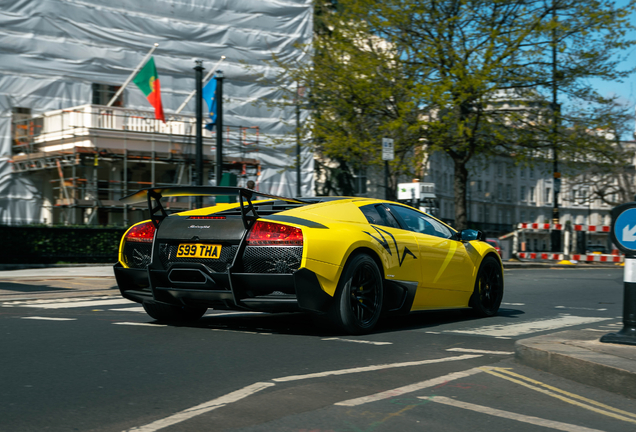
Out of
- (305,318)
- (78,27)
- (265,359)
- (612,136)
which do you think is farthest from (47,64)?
(265,359)

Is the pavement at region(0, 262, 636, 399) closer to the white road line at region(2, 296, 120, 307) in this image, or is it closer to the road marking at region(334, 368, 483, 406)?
the road marking at region(334, 368, 483, 406)

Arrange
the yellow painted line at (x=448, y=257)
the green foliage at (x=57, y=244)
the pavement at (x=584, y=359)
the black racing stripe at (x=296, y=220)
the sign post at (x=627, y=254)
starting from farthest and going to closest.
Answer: the green foliage at (x=57, y=244)
the yellow painted line at (x=448, y=257)
the black racing stripe at (x=296, y=220)
the sign post at (x=627, y=254)
the pavement at (x=584, y=359)

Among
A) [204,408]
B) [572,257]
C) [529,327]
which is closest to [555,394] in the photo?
[204,408]

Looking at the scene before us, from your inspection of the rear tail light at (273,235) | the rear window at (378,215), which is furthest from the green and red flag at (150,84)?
the rear tail light at (273,235)

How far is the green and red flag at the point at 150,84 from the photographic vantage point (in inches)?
1107

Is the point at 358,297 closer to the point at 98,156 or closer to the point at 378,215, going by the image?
the point at 378,215

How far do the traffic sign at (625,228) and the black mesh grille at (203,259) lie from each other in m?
3.00

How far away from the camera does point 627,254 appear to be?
228 inches

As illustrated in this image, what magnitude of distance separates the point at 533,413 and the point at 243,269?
2961mm

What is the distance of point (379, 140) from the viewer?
83.8 feet

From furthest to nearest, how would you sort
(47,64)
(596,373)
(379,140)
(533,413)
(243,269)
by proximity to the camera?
(47,64)
(379,140)
(243,269)
(596,373)
(533,413)

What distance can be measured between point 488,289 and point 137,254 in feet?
13.2

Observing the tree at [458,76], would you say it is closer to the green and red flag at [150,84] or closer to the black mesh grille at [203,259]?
the green and red flag at [150,84]

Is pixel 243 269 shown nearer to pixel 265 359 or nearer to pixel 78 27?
pixel 265 359
